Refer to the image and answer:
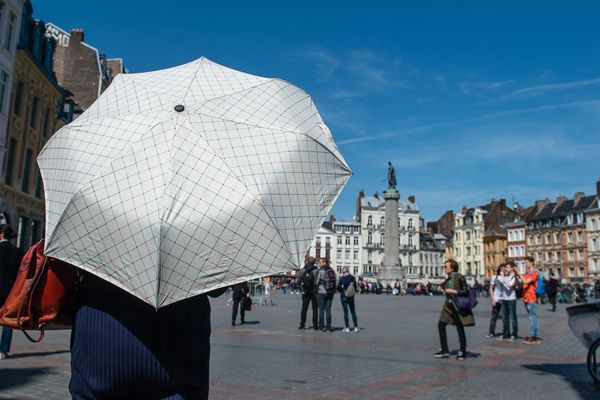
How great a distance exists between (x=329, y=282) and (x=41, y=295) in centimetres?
1278

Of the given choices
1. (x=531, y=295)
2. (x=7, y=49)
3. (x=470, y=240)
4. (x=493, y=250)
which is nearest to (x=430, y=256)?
(x=470, y=240)

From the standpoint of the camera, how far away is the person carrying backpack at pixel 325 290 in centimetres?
1513

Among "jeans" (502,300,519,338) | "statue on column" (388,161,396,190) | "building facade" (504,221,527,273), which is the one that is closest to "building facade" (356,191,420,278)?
"building facade" (504,221,527,273)

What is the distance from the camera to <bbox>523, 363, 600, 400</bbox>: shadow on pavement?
24.0 ft

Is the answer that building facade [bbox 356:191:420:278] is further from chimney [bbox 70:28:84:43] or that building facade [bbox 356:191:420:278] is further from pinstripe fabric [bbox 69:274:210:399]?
pinstripe fabric [bbox 69:274:210:399]

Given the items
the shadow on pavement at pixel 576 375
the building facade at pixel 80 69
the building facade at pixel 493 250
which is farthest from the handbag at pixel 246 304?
the building facade at pixel 493 250

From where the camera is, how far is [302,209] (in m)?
2.84

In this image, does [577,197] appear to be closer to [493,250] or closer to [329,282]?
[493,250]

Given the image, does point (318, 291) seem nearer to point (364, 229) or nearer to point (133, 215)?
point (133, 215)

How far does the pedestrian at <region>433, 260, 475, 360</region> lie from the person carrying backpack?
16.0 ft

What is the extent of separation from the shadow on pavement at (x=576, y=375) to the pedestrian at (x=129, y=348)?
6097mm

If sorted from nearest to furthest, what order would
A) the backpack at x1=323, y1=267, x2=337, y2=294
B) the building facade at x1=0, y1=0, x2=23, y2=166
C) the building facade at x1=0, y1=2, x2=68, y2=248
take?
1. the backpack at x1=323, y1=267, x2=337, y2=294
2. the building facade at x1=0, y1=0, x2=23, y2=166
3. the building facade at x1=0, y1=2, x2=68, y2=248

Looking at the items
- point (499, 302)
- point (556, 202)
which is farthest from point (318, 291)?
point (556, 202)

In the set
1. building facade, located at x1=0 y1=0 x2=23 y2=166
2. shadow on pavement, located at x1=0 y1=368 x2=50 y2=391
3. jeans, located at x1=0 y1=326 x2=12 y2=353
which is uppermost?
building facade, located at x1=0 y1=0 x2=23 y2=166
